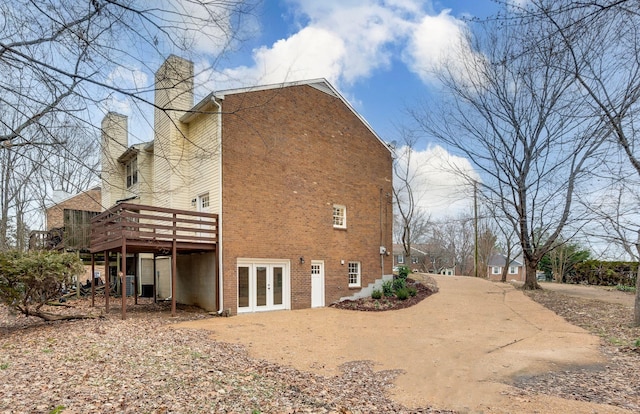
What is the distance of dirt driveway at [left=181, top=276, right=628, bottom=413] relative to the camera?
584cm

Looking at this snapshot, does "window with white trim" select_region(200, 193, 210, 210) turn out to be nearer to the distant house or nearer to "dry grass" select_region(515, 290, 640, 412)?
"dry grass" select_region(515, 290, 640, 412)

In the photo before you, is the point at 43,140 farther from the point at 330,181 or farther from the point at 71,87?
the point at 330,181

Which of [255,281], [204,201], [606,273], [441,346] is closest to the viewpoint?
[441,346]

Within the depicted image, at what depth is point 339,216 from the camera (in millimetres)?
17750

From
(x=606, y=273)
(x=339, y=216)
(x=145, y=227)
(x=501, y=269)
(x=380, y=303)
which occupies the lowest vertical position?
(x=501, y=269)

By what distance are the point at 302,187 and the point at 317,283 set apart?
4.01 metres

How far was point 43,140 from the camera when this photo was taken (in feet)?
15.6

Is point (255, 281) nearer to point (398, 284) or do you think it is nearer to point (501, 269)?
point (398, 284)

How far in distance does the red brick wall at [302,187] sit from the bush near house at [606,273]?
15.4m

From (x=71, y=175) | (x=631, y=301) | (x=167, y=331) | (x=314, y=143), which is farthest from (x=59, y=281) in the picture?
(x=631, y=301)

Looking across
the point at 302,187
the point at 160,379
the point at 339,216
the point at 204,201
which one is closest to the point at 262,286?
the point at 204,201

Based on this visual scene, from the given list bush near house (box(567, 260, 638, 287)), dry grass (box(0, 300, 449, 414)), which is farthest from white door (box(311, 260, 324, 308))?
bush near house (box(567, 260, 638, 287))

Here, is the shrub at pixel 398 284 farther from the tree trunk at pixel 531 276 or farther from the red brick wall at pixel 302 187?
the tree trunk at pixel 531 276

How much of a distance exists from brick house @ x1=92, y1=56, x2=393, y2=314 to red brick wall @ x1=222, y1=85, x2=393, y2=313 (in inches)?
1.7
